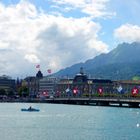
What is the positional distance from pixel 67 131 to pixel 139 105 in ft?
391

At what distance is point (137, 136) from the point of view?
69000 millimetres

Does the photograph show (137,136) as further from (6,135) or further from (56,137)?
(6,135)

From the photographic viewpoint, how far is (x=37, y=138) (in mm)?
63469

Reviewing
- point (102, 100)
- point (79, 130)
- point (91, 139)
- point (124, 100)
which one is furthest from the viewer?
point (102, 100)

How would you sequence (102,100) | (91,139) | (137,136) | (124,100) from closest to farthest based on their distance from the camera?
1. (91,139)
2. (137,136)
3. (124,100)
4. (102,100)

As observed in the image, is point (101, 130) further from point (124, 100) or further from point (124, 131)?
point (124, 100)

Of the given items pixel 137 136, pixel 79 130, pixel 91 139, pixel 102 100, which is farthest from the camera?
pixel 102 100

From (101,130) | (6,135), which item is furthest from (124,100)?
(6,135)

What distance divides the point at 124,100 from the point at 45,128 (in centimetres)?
10395

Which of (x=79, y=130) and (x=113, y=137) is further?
(x=79, y=130)

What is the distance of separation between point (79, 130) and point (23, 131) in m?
7.85

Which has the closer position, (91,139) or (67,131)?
(91,139)

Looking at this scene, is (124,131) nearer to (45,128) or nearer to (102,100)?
(45,128)

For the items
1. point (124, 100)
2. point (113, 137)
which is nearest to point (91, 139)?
point (113, 137)
